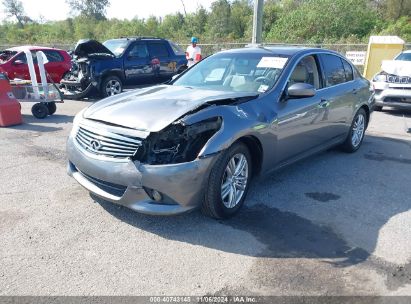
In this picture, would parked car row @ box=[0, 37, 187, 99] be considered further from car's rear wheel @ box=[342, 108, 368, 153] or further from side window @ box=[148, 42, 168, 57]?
car's rear wheel @ box=[342, 108, 368, 153]

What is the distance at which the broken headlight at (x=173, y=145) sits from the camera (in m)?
3.30

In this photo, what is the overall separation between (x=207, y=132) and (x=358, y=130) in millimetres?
3860

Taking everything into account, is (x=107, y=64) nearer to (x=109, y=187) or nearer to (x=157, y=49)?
(x=157, y=49)

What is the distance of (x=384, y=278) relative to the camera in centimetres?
292

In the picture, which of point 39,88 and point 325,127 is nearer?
point 325,127

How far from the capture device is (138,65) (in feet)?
38.2

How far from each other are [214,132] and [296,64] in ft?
5.78

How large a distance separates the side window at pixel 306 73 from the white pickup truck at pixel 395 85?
481 cm

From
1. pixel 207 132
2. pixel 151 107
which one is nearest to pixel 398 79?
pixel 207 132

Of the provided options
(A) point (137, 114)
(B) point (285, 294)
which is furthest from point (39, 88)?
(B) point (285, 294)

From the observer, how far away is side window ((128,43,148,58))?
11594 mm

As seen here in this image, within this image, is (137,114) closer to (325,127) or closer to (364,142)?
(325,127)

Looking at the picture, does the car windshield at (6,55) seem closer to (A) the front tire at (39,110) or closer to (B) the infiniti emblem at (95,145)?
(A) the front tire at (39,110)

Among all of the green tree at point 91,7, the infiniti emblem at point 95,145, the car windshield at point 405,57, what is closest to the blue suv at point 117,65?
the car windshield at point 405,57
